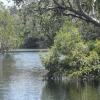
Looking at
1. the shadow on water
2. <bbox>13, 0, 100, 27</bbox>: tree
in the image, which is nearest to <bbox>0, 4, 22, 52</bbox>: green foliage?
the shadow on water

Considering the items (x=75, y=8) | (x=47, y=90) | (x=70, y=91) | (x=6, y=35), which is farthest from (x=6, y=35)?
(x=75, y=8)

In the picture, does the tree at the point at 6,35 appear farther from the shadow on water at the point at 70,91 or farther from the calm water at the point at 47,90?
the shadow on water at the point at 70,91

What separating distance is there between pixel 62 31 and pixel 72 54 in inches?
114

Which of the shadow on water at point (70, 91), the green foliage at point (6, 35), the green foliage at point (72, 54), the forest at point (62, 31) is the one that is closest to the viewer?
the forest at point (62, 31)

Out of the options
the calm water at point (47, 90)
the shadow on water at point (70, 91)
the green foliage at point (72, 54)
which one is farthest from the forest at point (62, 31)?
the calm water at point (47, 90)

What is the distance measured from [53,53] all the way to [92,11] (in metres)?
29.6

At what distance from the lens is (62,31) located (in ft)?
148

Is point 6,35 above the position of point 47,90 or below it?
above

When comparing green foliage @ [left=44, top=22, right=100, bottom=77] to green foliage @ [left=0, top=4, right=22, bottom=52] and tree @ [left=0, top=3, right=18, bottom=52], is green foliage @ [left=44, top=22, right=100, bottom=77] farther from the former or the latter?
green foliage @ [left=0, top=4, right=22, bottom=52]

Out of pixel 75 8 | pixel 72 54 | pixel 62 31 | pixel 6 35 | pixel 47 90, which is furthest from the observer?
pixel 6 35

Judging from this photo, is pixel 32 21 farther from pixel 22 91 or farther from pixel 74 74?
pixel 74 74

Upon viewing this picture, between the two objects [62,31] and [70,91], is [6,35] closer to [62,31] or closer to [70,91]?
[62,31]

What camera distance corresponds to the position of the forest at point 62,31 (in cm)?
1458

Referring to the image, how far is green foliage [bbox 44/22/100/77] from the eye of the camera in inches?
1683
